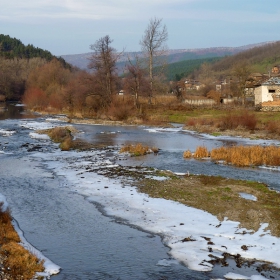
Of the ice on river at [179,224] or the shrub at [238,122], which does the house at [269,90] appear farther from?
the ice on river at [179,224]

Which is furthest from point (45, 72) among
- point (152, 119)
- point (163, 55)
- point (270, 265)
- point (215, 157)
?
point (270, 265)

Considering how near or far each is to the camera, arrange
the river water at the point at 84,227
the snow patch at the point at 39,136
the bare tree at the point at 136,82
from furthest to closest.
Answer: the bare tree at the point at 136,82, the snow patch at the point at 39,136, the river water at the point at 84,227

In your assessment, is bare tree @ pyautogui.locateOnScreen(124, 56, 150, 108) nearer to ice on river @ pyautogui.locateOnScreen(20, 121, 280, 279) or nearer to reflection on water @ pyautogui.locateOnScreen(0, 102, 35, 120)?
reflection on water @ pyautogui.locateOnScreen(0, 102, 35, 120)

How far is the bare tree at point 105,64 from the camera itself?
61625mm

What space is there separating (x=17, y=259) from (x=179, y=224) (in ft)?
17.1

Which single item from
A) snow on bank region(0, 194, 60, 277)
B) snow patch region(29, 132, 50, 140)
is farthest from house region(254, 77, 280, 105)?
snow on bank region(0, 194, 60, 277)

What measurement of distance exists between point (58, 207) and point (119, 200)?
2.27 m

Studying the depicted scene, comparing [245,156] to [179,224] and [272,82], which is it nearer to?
[179,224]

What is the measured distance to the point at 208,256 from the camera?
10.6 m

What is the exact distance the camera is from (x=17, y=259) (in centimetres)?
998

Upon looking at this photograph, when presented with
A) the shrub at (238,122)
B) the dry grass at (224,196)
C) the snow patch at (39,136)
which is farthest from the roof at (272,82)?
the dry grass at (224,196)

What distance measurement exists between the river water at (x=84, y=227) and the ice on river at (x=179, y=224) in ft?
1.26

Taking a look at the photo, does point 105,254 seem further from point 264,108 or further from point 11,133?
point 264,108

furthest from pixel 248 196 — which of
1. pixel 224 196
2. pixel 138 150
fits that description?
pixel 138 150
